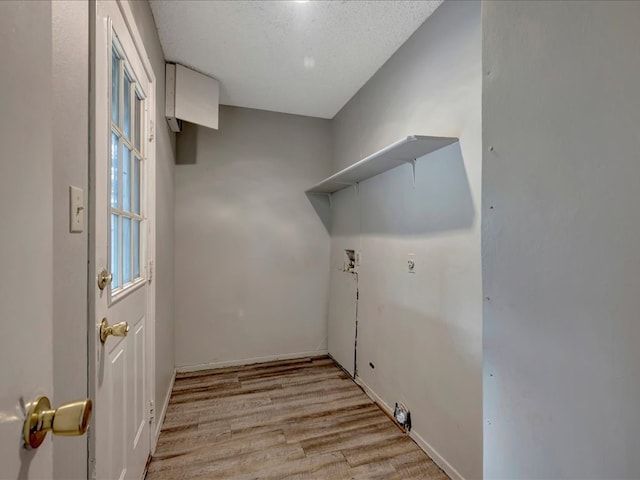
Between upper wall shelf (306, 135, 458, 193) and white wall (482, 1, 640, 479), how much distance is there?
32.0 inches

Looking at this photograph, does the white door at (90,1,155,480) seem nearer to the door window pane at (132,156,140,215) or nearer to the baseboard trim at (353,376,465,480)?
the door window pane at (132,156,140,215)

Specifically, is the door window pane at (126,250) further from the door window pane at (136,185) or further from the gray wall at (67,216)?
the gray wall at (67,216)

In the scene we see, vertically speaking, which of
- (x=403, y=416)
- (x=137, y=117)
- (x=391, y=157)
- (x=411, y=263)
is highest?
(x=137, y=117)

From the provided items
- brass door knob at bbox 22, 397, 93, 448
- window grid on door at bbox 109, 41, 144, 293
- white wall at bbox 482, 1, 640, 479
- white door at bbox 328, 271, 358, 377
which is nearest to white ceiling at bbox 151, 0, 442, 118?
window grid on door at bbox 109, 41, 144, 293

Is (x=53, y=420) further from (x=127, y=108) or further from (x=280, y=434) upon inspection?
(x=280, y=434)

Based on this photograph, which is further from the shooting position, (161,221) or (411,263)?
(161,221)

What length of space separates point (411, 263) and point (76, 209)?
169 cm

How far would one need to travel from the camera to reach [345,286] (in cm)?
292

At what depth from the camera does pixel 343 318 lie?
2.94 metres

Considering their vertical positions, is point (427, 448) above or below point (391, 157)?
below

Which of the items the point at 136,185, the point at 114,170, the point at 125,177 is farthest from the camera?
the point at 136,185

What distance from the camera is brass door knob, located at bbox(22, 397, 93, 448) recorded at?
1.37 feet

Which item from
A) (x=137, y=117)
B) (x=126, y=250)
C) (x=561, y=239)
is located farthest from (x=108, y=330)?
(x=561, y=239)

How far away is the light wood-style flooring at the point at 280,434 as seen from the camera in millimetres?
1660
